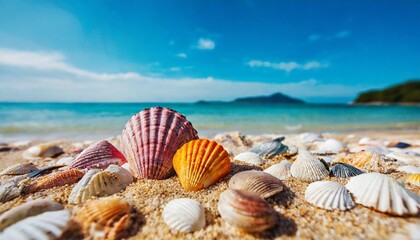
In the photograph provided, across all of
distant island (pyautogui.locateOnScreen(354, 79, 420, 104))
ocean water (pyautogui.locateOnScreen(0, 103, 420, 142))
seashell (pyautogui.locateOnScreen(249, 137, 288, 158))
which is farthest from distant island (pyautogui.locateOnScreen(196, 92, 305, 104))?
seashell (pyautogui.locateOnScreen(249, 137, 288, 158))

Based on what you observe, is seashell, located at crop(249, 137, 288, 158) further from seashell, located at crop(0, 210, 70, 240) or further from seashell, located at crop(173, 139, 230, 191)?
seashell, located at crop(0, 210, 70, 240)

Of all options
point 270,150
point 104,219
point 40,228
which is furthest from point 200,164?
point 270,150

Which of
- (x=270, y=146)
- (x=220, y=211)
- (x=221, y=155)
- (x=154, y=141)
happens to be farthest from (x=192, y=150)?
(x=270, y=146)

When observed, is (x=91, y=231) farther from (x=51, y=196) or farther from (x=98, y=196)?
(x=51, y=196)

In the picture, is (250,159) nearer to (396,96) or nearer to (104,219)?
(104,219)

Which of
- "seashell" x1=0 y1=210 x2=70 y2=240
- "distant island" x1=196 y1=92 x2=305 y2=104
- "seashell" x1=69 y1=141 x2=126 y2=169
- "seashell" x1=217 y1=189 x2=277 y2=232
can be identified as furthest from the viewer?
"distant island" x1=196 y1=92 x2=305 y2=104

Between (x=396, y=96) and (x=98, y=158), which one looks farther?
(x=396, y=96)
